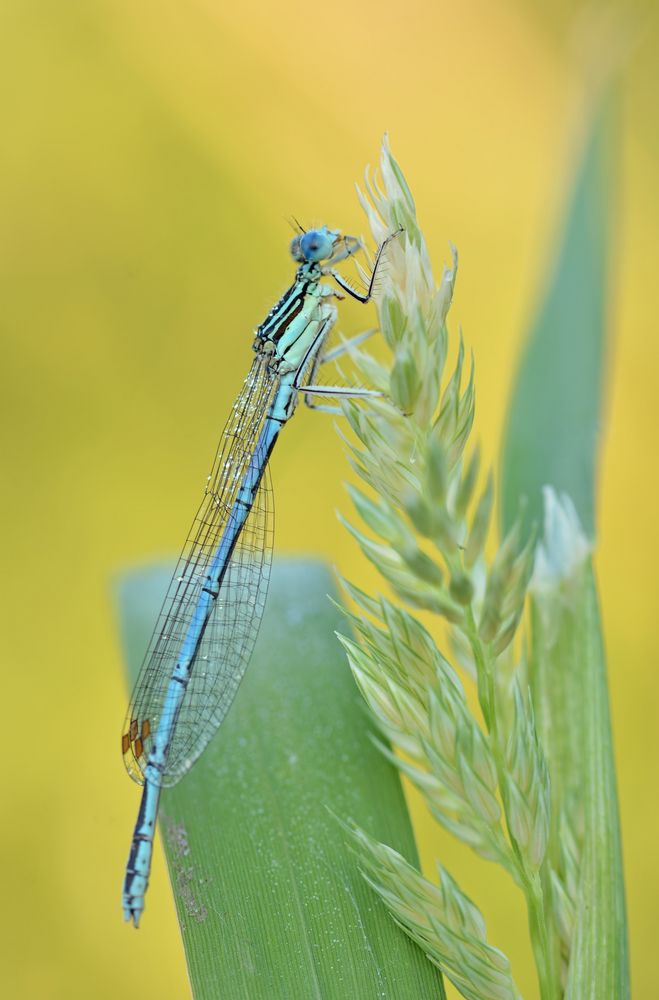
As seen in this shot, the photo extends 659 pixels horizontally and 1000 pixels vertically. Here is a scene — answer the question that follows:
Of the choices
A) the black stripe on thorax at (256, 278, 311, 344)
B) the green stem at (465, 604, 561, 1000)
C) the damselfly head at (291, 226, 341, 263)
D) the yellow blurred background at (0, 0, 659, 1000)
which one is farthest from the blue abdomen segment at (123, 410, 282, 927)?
the yellow blurred background at (0, 0, 659, 1000)

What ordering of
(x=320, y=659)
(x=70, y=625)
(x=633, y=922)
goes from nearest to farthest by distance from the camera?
(x=320, y=659)
(x=633, y=922)
(x=70, y=625)

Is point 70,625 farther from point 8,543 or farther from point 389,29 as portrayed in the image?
point 389,29

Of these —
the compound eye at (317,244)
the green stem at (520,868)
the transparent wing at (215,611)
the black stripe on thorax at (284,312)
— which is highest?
the compound eye at (317,244)

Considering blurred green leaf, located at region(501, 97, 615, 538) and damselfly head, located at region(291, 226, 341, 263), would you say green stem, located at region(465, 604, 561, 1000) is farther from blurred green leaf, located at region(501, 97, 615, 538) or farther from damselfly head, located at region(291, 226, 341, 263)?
damselfly head, located at region(291, 226, 341, 263)

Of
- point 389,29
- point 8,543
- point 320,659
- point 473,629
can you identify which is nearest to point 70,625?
point 8,543

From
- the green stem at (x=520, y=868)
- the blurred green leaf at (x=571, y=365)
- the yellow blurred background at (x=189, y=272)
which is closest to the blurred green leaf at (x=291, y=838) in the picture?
the green stem at (x=520, y=868)

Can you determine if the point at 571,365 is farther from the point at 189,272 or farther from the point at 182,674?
the point at 189,272

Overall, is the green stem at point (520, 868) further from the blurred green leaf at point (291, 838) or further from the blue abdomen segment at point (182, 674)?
the blue abdomen segment at point (182, 674)
